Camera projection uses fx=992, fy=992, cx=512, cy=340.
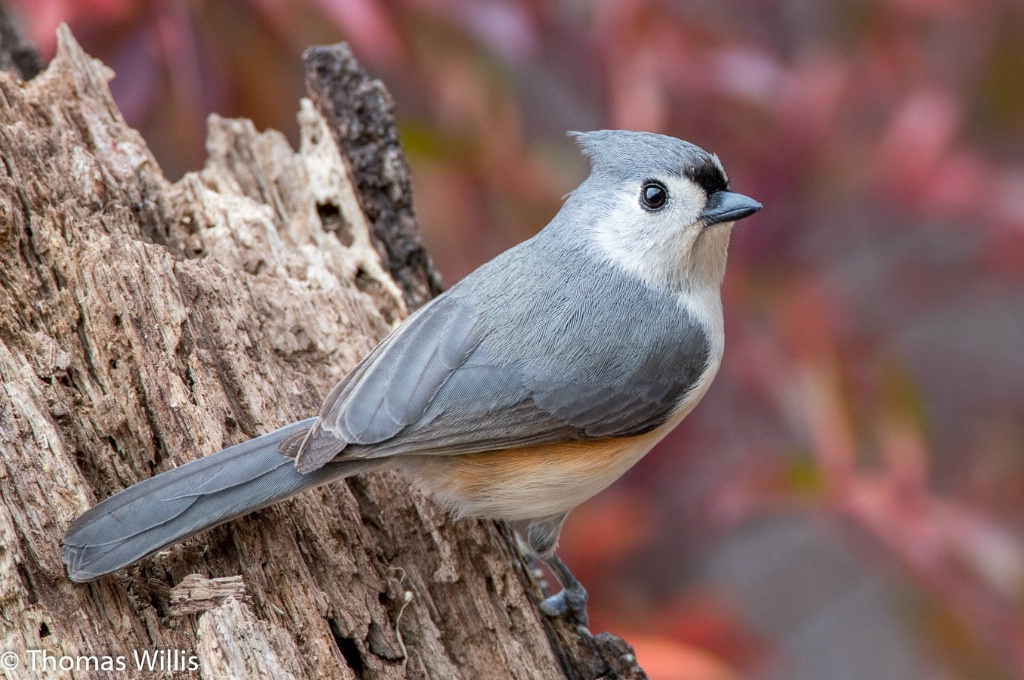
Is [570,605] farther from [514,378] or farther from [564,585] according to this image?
[514,378]

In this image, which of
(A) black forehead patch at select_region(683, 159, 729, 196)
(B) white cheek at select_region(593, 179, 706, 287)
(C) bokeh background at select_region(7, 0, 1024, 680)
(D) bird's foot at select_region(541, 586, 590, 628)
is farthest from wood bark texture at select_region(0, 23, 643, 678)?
(A) black forehead patch at select_region(683, 159, 729, 196)

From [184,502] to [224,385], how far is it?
385mm

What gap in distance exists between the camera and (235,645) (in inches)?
71.7

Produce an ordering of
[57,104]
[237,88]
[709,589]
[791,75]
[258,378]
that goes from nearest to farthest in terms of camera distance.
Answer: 1. [258,378]
2. [57,104]
3. [237,88]
4. [791,75]
5. [709,589]

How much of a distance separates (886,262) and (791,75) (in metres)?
1.55

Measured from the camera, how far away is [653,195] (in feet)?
7.95

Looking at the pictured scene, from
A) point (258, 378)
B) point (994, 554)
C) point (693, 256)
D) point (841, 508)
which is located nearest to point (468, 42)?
point (693, 256)

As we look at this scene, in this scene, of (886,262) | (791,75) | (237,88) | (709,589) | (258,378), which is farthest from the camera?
(886,262)

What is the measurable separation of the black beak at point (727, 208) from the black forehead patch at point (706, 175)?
0.02 metres

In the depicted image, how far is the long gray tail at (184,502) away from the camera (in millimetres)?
1888

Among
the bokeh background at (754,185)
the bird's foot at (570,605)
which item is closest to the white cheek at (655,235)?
the bokeh background at (754,185)

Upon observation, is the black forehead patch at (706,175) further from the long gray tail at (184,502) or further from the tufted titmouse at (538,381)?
the long gray tail at (184,502)

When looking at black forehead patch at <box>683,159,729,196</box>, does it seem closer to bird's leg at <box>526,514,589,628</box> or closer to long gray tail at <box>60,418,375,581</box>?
bird's leg at <box>526,514,589,628</box>

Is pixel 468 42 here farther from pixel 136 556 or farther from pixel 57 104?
pixel 136 556
